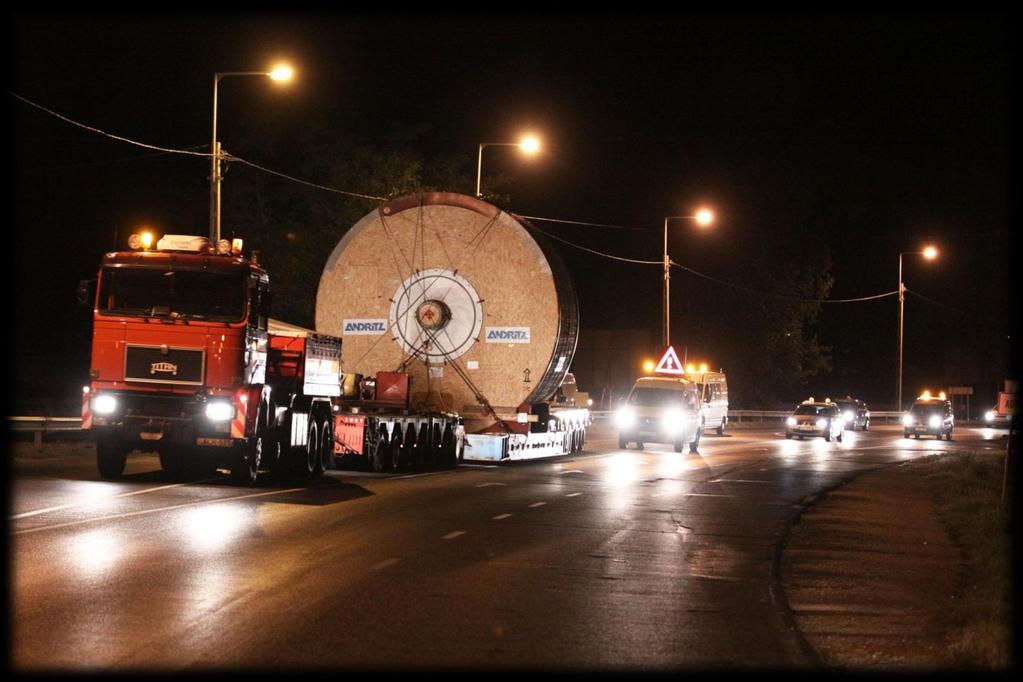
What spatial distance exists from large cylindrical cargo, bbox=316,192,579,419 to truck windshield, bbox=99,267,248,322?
7.66 metres

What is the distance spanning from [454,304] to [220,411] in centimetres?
837

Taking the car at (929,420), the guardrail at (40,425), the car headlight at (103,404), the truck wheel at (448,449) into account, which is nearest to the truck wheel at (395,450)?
the truck wheel at (448,449)

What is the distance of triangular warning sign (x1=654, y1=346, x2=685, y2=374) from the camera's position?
4275 cm

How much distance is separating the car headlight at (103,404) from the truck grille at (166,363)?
18.6 inches

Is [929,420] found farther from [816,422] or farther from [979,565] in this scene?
[979,565]

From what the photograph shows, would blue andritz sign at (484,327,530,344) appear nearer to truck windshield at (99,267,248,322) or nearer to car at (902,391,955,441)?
truck windshield at (99,267,248,322)

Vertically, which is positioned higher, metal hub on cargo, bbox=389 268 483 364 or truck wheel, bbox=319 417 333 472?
metal hub on cargo, bbox=389 268 483 364

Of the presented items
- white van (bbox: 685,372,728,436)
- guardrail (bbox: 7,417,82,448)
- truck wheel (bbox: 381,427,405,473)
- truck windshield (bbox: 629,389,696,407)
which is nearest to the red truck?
truck wheel (bbox: 381,427,405,473)

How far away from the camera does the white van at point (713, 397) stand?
169 ft

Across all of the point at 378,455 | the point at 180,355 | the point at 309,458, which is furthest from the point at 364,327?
the point at 180,355

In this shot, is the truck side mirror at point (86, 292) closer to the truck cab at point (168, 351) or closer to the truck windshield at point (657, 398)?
the truck cab at point (168, 351)

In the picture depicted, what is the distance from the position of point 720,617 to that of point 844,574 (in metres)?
3.35

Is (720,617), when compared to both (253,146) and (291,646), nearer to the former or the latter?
(291,646)

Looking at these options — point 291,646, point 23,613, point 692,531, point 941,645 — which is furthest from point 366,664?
point 692,531
